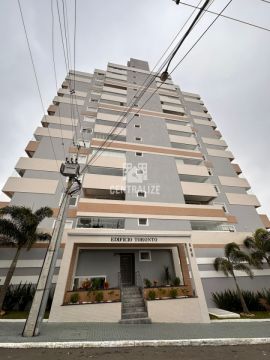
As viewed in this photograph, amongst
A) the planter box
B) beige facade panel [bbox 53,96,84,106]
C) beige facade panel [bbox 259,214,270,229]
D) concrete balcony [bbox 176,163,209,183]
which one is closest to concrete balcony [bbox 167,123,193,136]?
concrete balcony [bbox 176,163,209,183]

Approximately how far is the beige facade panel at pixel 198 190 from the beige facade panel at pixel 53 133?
13.5 metres

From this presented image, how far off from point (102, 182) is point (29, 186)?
608 cm

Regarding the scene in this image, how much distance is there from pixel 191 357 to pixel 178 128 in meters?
24.4

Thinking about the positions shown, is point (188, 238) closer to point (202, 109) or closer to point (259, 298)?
point (259, 298)

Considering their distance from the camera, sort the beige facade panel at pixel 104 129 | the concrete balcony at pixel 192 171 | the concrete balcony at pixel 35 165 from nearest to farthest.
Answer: the concrete balcony at pixel 35 165 < the concrete balcony at pixel 192 171 < the beige facade panel at pixel 104 129

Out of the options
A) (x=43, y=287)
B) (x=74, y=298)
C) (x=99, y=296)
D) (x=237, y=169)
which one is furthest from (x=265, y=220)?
(x=43, y=287)

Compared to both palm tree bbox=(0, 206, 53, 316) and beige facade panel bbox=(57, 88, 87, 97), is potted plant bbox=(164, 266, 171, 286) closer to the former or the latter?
palm tree bbox=(0, 206, 53, 316)

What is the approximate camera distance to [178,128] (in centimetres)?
2584

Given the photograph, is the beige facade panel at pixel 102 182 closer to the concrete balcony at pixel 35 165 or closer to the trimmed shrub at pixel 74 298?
the concrete balcony at pixel 35 165

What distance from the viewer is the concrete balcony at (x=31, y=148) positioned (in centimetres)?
1866

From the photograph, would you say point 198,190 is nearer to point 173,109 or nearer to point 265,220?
point 265,220

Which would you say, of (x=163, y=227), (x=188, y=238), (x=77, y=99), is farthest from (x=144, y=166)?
(x=77, y=99)

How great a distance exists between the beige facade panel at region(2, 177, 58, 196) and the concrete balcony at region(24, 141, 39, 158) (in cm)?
372

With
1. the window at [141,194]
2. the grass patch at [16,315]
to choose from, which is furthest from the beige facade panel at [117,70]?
the grass patch at [16,315]
